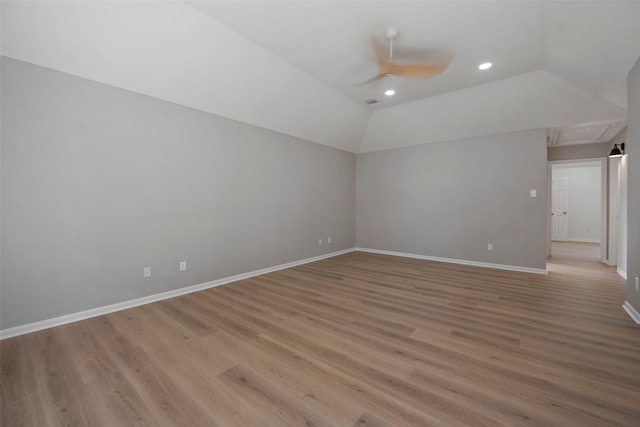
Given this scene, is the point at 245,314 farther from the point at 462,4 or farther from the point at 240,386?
the point at 462,4

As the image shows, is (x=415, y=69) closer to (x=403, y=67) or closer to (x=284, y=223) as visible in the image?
(x=403, y=67)

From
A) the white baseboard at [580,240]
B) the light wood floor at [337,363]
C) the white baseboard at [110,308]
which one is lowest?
the light wood floor at [337,363]

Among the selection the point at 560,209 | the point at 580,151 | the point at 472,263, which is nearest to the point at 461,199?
the point at 472,263

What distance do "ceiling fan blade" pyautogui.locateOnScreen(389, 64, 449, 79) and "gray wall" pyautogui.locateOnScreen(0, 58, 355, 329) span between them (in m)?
2.49

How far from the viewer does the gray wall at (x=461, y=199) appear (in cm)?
452

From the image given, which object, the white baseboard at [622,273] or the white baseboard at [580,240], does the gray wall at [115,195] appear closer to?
the white baseboard at [622,273]

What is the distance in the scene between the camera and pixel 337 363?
191cm

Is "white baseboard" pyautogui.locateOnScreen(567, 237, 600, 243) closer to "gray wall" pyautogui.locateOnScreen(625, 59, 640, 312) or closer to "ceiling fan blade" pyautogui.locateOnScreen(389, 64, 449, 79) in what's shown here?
"gray wall" pyautogui.locateOnScreen(625, 59, 640, 312)

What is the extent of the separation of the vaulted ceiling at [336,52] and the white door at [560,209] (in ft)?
16.4

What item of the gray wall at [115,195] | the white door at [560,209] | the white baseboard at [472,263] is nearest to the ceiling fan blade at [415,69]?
the gray wall at [115,195]

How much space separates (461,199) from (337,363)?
14.8 feet

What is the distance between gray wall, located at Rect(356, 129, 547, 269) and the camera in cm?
452

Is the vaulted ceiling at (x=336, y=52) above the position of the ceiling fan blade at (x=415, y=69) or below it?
above

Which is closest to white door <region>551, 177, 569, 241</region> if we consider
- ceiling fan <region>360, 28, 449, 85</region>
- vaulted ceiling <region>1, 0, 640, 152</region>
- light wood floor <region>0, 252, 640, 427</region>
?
vaulted ceiling <region>1, 0, 640, 152</region>
